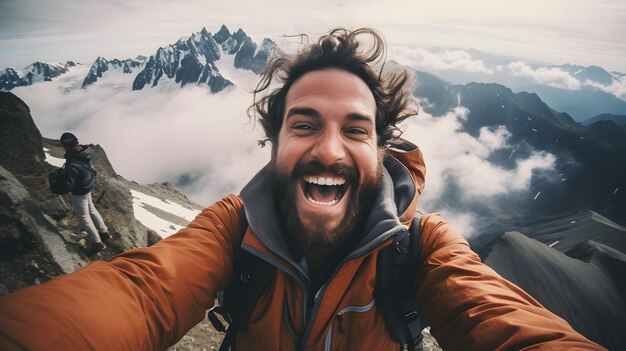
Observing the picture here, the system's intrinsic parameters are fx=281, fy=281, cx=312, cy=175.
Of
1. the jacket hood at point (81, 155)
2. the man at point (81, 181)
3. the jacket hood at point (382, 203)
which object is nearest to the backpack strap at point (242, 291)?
the jacket hood at point (382, 203)

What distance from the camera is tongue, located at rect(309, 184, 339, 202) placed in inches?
142

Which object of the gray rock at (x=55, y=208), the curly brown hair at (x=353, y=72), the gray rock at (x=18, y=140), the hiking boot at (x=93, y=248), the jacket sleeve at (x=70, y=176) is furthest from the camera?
the gray rock at (x=18, y=140)

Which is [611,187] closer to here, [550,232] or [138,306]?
[550,232]

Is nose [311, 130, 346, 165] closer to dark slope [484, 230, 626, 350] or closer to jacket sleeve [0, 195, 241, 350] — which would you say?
jacket sleeve [0, 195, 241, 350]

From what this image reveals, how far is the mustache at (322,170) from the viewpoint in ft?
11.2

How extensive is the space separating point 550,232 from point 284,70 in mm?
183728

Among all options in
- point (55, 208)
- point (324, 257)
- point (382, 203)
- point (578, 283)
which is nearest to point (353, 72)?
point (382, 203)

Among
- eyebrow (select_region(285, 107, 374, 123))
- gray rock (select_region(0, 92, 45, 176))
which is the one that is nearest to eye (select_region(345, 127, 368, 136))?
eyebrow (select_region(285, 107, 374, 123))

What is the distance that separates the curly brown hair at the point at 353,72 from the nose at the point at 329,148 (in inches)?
49.0

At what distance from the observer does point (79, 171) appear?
316 inches

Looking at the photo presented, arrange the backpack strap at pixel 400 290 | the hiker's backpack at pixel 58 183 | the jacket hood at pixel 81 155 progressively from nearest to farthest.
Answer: the backpack strap at pixel 400 290
the hiker's backpack at pixel 58 183
the jacket hood at pixel 81 155

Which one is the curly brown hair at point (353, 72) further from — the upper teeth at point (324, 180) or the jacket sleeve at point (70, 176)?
the jacket sleeve at point (70, 176)

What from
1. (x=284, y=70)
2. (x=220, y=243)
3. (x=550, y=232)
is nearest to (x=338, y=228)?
(x=220, y=243)

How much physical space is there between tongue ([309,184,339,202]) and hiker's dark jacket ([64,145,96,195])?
773cm
